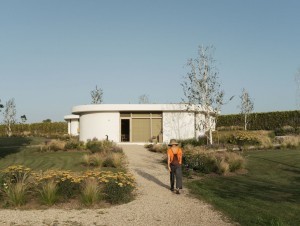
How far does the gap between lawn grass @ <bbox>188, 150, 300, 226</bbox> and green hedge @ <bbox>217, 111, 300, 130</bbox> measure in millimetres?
22633

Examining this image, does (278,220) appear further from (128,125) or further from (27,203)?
(128,125)

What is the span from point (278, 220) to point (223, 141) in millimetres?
19145

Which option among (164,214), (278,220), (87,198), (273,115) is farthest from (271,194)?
(273,115)

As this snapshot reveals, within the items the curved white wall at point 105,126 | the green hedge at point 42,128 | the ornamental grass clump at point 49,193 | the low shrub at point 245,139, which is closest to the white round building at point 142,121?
the curved white wall at point 105,126

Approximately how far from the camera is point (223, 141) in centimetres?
2636

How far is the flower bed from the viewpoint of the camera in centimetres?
927

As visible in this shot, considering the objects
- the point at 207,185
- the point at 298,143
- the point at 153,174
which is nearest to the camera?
the point at 207,185

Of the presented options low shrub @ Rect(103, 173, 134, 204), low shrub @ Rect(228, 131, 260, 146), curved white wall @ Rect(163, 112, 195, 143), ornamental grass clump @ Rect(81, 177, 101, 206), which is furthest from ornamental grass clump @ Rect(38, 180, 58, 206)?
curved white wall @ Rect(163, 112, 195, 143)

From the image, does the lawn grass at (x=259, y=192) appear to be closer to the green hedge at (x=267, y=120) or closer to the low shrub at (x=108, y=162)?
the low shrub at (x=108, y=162)

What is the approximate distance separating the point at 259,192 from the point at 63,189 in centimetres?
594

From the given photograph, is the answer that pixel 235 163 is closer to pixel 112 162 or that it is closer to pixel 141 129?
pixel 112 162

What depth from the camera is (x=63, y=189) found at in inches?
382

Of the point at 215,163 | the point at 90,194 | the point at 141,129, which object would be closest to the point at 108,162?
the point at 215,163

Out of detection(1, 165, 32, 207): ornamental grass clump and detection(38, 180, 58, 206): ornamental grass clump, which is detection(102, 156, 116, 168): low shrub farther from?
detection(38, 180, 58, 206): ornamental grass clump
